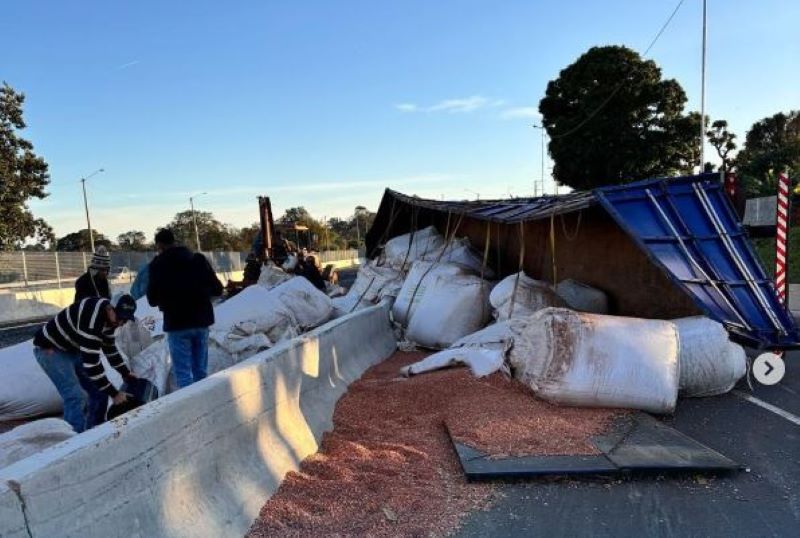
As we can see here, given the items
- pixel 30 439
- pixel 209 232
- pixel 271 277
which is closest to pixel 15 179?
pixel 271 277

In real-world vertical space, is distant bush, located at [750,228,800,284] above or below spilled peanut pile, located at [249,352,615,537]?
below

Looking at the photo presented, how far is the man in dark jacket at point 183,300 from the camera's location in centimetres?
557

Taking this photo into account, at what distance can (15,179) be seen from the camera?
30672mm

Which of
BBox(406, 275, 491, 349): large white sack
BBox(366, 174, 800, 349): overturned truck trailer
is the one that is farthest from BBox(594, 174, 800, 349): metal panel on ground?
BBox(406, 275, 491, 349): large white sack

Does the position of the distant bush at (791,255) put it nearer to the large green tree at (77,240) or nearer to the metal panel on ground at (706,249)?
the metal panel on ground at (706,249)

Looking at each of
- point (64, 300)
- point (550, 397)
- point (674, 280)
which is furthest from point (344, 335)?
point (64, 300)

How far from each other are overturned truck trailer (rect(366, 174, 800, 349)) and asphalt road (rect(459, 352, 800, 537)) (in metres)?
1.76

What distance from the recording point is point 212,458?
3.21 meters

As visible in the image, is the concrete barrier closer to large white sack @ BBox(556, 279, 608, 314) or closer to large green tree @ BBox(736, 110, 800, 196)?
large white sack @ BBox(556, 279, 608, 314)

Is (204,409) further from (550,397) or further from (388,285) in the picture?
(388,285)

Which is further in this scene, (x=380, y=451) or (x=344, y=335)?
(x=344, y=335)

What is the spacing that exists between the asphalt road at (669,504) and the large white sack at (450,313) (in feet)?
12.8

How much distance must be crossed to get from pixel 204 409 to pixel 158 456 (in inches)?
18.0

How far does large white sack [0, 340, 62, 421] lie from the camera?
5992mm
